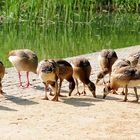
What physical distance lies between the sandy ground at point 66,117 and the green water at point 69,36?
479 centimetres

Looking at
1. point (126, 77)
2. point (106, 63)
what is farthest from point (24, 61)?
point (126, 77)

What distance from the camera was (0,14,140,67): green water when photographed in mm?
17750

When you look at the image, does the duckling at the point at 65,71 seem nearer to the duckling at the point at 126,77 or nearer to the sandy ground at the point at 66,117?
the sandy ground at the point at 66,117

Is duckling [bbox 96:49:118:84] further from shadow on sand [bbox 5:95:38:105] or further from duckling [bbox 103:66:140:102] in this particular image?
shadow on sand [bbox 5:95:38:105]

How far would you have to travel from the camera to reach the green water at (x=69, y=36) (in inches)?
699

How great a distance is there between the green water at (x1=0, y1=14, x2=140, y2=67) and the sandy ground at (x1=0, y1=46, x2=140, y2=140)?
479 centimetres

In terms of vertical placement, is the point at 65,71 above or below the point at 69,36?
above

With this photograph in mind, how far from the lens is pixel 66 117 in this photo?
8508 millimetres

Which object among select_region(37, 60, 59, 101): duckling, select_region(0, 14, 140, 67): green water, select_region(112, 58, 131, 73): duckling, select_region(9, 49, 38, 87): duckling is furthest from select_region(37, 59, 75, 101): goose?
select_region(0, 14, 140, 67): green water

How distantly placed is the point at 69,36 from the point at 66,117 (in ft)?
Answer: 44.0

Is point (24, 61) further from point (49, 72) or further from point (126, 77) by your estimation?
point (126, 77)

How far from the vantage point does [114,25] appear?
2622 cm

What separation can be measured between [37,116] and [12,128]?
31.5 inches

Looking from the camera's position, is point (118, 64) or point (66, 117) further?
point (118, 64)
